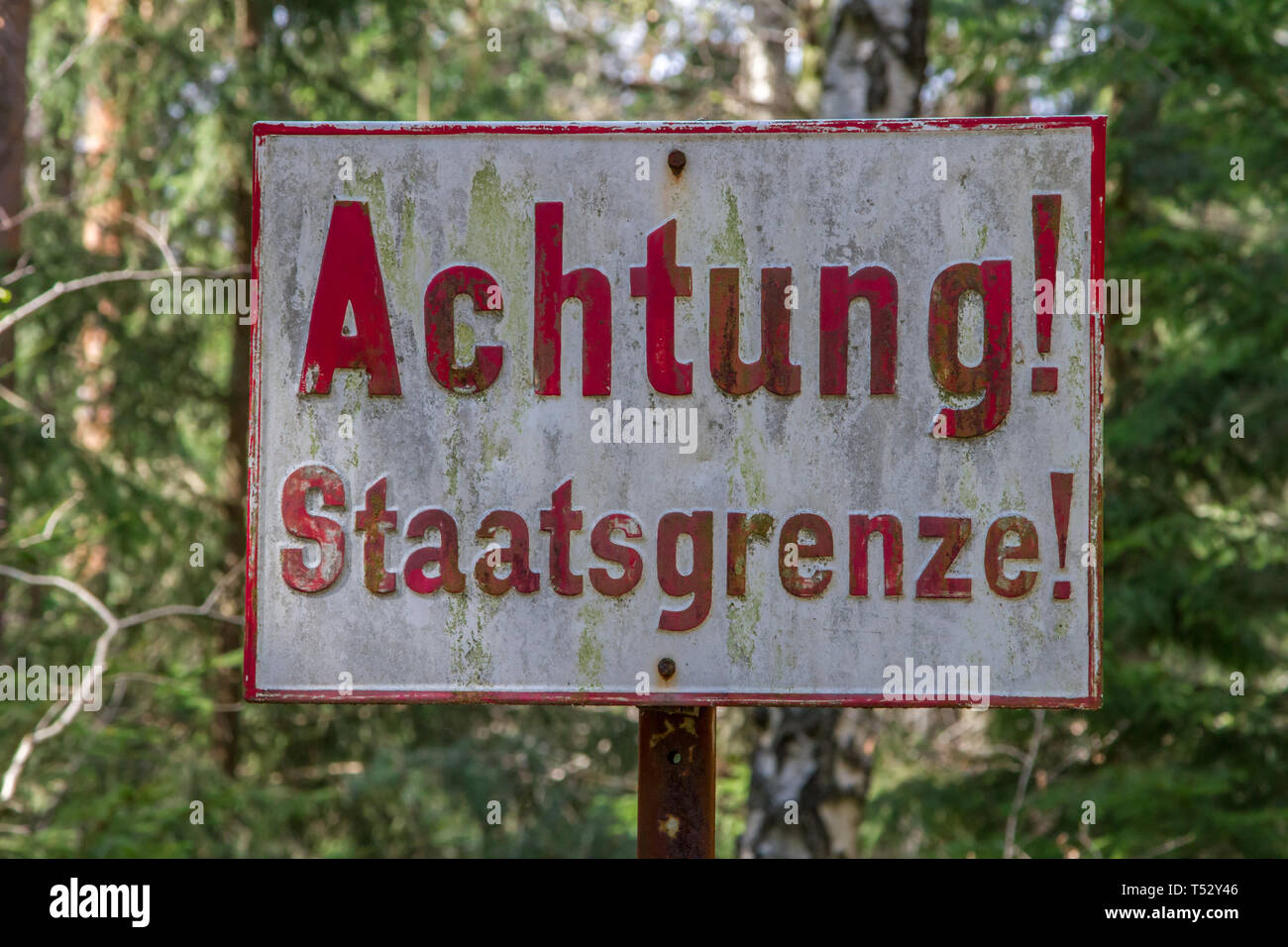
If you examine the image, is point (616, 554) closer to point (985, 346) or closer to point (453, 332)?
point (453, 332)

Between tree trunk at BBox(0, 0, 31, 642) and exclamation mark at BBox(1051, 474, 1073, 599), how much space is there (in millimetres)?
4777

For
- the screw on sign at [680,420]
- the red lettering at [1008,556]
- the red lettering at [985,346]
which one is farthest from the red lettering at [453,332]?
the red lettering at [1008,556]

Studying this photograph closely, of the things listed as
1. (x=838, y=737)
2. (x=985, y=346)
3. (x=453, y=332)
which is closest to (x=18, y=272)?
(x=453, y=332)

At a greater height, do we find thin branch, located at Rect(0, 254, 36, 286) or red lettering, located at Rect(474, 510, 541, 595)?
thin branch, located at Rect(0, 254, 36, 286)

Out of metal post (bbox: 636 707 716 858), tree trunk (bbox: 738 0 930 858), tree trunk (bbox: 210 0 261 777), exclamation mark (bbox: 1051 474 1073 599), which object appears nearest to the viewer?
exclamation mark (bbox: 1051 474 1073 599)

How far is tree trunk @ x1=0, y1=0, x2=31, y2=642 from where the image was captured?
18.7 feet

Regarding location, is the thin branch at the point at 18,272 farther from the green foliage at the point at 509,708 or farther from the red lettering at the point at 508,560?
the red lettering at the point at 508,560

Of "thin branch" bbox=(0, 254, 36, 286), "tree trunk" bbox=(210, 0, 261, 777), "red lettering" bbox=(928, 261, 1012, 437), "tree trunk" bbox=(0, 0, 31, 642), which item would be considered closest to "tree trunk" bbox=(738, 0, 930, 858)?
"red lettering" bbox=(928, 261, 1012, 437)

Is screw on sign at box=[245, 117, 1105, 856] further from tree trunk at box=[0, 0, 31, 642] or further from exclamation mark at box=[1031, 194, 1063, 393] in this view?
tree trunk at box=[0, 0, 31, 642]

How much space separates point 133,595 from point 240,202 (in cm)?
295

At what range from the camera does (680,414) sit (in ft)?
7.68
